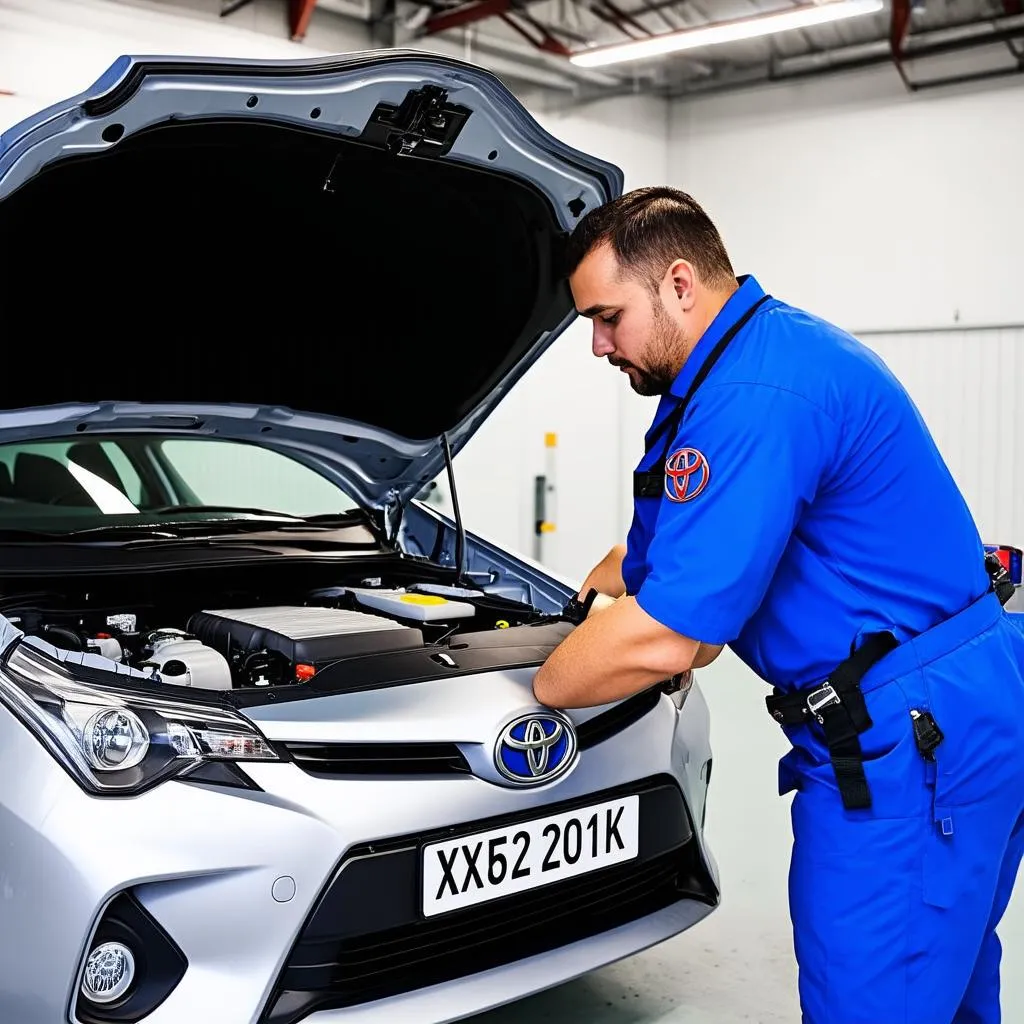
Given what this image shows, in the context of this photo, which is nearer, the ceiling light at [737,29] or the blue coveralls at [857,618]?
the blue coveralls at [857,618]

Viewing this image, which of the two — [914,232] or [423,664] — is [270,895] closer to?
[423,664]

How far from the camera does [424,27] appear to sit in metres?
6.97

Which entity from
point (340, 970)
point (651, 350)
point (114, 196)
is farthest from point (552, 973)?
point (114, 196)

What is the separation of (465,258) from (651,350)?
935 mm

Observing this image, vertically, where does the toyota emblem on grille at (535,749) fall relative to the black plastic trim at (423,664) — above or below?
below

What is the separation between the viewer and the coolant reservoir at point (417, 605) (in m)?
2.13

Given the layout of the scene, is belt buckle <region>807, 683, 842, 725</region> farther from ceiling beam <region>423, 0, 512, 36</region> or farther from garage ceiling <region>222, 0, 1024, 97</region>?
ceiling beam <region>423, 0, 512, 36</region>

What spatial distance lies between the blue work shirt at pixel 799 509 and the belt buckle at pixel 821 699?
39 mm

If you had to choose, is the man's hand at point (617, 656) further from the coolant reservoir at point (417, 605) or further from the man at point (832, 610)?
the coolant reservoir at point (417, 605)

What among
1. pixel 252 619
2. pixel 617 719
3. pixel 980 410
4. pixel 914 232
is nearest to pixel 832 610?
pixel 617 719

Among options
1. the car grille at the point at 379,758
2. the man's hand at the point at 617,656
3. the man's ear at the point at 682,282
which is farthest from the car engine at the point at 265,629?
the man's ear at the point at 682,282

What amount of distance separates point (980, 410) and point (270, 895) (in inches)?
270

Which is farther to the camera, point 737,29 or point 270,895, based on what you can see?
point 737,29

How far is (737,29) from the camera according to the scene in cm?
636
